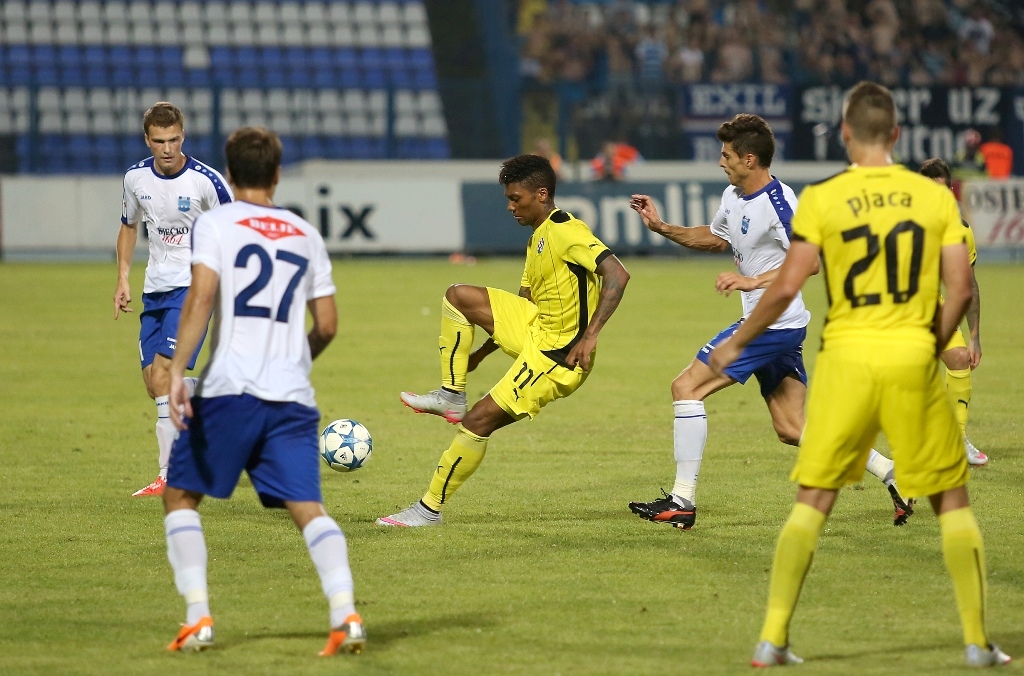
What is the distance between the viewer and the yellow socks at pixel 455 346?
8.23m

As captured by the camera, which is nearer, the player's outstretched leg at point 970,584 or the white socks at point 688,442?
the player's outstretched leg at point 970,584

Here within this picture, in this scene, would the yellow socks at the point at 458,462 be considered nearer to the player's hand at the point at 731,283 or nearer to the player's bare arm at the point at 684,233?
the player's bare arm at the point at 684,233

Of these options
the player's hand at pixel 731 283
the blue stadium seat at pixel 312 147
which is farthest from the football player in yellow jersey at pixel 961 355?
the blue stadium seat at pixel 312 147

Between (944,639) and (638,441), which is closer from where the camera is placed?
(944,639)

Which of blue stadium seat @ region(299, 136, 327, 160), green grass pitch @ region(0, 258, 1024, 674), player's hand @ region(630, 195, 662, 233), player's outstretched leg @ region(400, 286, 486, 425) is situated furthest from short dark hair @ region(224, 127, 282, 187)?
blue stadium seat @ region(299, 136, 327, 160)

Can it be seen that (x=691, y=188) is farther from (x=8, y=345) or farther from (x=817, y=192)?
(x=817, y=192)

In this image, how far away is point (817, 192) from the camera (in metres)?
5.01

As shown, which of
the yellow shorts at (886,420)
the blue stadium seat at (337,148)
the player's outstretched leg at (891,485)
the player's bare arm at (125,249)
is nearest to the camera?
the yellow shorts at (886,420)

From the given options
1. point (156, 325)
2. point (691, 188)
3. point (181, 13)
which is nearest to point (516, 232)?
point (691, 188)

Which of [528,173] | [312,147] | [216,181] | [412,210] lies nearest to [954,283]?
[528,173]

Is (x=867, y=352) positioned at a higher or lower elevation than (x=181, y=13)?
lower

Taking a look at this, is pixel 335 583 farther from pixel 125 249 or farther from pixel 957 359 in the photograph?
pixel 957 359

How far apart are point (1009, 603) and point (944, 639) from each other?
69cm

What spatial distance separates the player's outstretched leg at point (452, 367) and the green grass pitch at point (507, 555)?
22.9 inches
